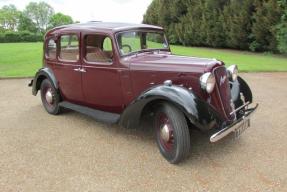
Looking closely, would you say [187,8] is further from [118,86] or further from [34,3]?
[34,3]

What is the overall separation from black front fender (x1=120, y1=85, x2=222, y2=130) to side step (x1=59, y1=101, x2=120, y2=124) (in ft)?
2.34

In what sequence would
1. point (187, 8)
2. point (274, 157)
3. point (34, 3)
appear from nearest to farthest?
1. point (274, 157)
2. point (187, 8)
3. point (34, 3)

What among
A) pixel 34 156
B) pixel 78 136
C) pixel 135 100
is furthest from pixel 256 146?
pixel 34 156

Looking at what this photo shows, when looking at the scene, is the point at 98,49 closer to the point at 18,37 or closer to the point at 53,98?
the point at 53,98

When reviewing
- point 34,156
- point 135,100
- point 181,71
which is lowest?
point 34,156

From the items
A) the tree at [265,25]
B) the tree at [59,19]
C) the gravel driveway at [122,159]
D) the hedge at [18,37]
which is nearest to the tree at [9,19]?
the tree at [59,19]

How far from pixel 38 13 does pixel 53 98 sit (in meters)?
91.6

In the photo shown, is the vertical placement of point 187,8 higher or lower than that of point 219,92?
higher

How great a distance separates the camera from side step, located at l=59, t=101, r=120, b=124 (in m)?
5.05

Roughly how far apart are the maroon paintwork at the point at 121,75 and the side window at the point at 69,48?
0.31ft

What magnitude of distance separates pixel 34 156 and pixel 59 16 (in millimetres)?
96446

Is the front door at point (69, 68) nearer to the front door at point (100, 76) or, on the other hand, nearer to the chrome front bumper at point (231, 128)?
the front door at point (100, 76)

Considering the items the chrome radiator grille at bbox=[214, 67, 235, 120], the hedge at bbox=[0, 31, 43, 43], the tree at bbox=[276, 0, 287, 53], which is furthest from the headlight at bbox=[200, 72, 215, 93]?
the hedge at bbox=[0, 31, 43, 43]

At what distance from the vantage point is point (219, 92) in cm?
439
